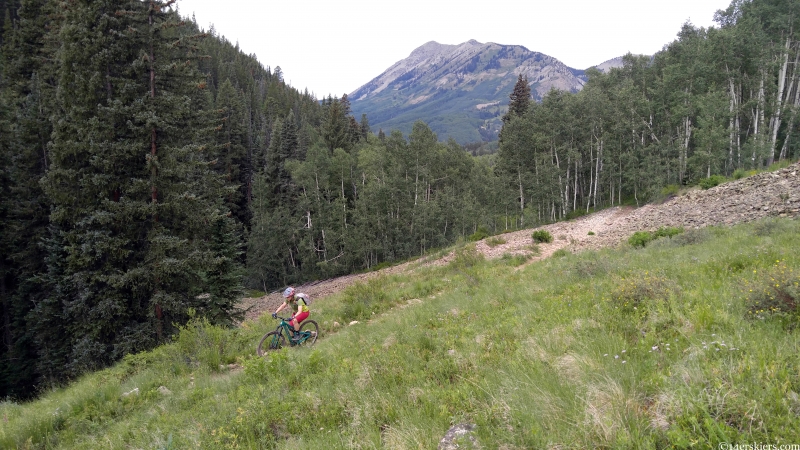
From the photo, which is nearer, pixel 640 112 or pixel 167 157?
pixel 167 157

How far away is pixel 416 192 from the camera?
43188mm

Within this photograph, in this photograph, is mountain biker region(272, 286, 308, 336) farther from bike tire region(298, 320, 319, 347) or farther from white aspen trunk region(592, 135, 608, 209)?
white aspen trunk region(592, 135, 608, 209)

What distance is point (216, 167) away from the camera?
168ft

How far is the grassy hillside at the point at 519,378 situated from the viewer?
2650 mm

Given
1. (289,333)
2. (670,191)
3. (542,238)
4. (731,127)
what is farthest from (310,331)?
(731,127)

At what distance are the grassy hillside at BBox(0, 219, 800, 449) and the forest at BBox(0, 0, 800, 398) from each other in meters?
4.02

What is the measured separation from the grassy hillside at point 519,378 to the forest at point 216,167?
13.2 ft

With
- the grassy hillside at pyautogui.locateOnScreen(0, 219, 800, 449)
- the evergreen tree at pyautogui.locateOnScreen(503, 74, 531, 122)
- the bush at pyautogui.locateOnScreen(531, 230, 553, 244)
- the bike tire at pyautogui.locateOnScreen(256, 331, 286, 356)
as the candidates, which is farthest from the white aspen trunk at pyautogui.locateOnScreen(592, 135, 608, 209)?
the bike tire at pyautogui.locateOnScreen(256, 331, 286, 356)

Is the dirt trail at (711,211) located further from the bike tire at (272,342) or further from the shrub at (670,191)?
the bike tire at (272,342)

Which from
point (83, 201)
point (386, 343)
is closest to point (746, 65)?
point (386, 343)

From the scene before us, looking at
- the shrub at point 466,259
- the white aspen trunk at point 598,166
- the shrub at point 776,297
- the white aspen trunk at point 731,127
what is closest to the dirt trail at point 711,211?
the shrub at point 466,259

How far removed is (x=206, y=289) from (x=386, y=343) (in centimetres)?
1256

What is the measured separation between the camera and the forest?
13.6 meters

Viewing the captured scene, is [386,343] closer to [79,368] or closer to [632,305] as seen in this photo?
[632,305]
